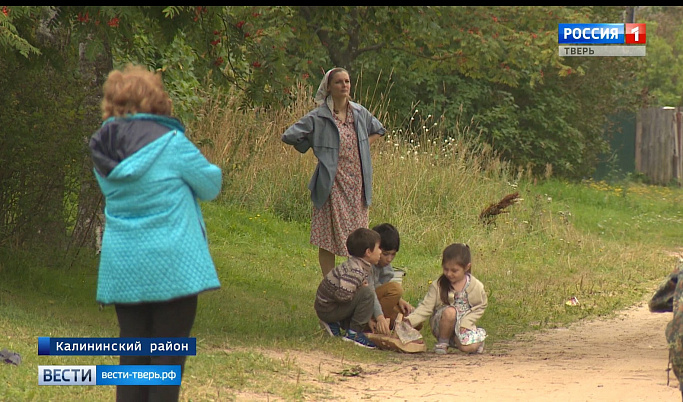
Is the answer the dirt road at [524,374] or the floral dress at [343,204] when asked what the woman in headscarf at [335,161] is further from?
the dirt road at [524,374]

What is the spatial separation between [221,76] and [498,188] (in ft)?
23.6

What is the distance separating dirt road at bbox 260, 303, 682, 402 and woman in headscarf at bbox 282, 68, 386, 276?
144 centimetres

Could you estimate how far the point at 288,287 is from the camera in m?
10.4

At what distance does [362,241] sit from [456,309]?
0.88 meters

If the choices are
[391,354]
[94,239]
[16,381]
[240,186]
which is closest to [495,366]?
[391,354]

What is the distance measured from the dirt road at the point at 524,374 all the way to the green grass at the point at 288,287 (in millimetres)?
219

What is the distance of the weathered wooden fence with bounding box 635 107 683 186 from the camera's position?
25.0 m

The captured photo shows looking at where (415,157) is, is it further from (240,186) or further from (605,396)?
(605,396)

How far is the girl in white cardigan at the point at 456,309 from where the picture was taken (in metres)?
7.44

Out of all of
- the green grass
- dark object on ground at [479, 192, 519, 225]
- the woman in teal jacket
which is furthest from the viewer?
dark object on ground at [479, 192, 519, 225]
